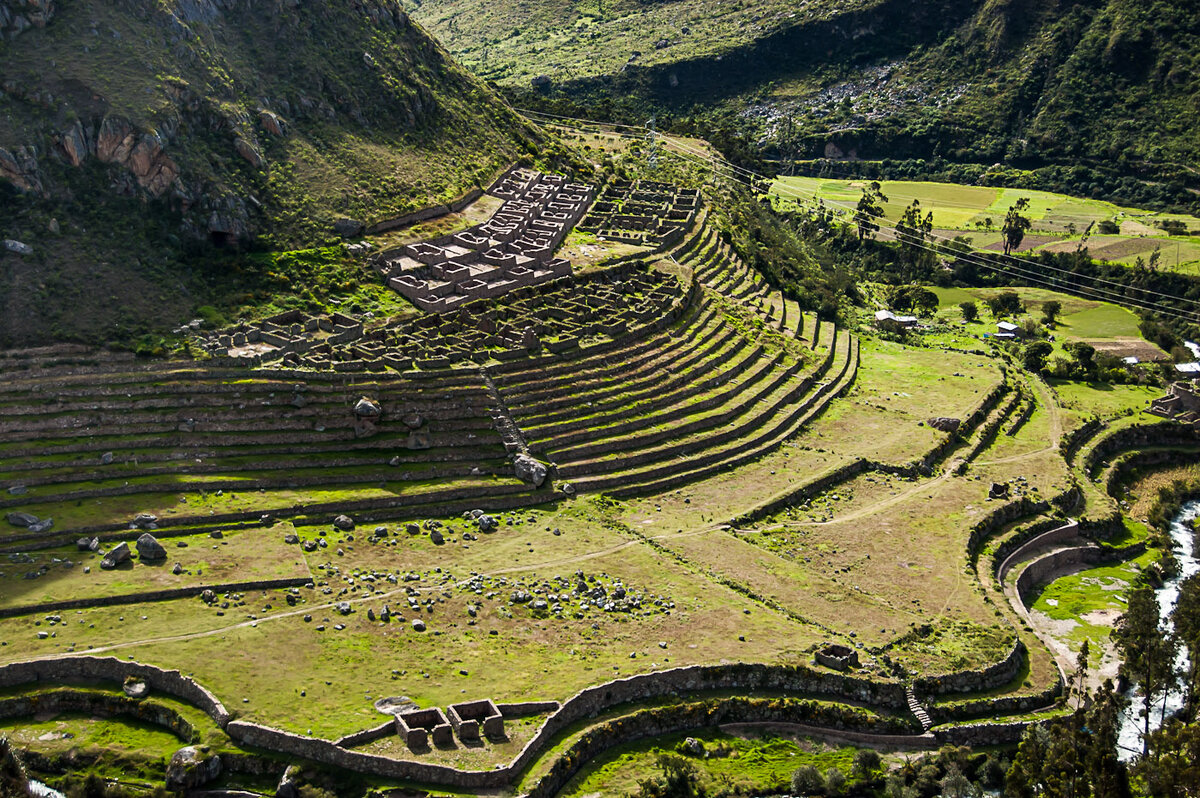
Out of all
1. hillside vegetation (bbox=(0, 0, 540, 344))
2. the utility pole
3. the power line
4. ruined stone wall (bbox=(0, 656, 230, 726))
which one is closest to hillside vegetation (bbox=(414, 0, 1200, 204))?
the utility pole

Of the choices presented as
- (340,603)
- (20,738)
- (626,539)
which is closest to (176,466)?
(340,603)

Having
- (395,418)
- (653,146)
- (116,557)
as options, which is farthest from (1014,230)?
(116,557)

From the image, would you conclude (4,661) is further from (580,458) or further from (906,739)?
(906,739)

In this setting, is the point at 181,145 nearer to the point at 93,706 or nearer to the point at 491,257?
the point at 491,257

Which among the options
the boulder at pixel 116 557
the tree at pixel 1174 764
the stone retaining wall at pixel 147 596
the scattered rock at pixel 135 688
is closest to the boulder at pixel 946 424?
the tree at pixel 1174 764

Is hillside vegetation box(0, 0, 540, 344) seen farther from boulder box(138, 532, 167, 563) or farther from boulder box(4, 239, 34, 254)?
boulder box(138, 532, 167, 563)

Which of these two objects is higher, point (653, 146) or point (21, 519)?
point (653, 146)
